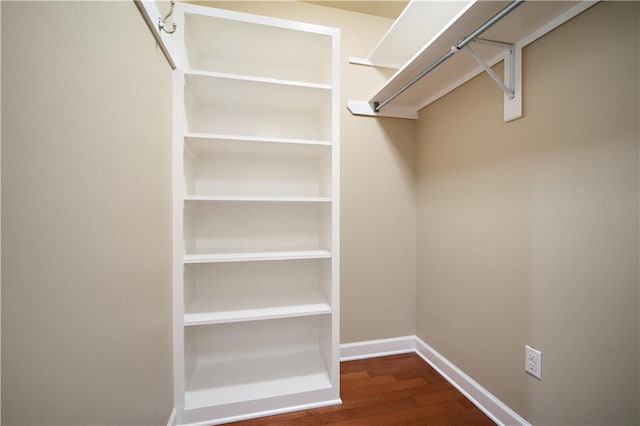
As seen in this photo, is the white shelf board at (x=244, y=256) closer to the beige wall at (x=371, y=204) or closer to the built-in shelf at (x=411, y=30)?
the beige wall at (x=371, y=204)

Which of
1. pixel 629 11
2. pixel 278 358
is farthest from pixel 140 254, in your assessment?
pixel 629 11

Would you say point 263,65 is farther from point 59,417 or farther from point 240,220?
point 59,417

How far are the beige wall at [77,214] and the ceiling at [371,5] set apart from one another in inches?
56.1

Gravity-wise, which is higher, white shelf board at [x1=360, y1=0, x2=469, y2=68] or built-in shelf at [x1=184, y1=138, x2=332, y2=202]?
white shelf board at [x1=360, y1=0, x2=469, y2=68]

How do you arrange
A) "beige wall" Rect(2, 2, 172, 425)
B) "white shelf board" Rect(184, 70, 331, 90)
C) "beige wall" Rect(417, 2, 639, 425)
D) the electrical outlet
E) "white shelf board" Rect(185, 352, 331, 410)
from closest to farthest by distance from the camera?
"beige wall" Rect(2, 2, 172, 425) < "beige wall" Rect(417, 2, 639, 425) < the electrical outlet < "white shelf board" Rect(184, 70, 331, 90) < "white shelf board" Rect(185, 352, 331, 410)

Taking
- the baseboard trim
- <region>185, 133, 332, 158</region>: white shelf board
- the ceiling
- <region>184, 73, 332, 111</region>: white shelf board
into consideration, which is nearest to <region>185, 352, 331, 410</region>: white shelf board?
the baseboard trim

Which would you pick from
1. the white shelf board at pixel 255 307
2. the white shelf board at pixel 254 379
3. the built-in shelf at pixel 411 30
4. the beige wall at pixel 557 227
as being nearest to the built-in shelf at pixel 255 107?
the built-in shelf at pixel 411 30

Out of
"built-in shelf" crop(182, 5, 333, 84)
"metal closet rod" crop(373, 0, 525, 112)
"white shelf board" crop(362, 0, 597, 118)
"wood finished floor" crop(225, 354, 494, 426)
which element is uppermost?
"built-in shelf" crop(182, 5, 333, 84)

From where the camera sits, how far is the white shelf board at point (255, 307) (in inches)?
55.4

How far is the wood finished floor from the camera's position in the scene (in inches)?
54.9

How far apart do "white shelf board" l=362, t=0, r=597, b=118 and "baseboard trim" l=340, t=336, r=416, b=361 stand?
1.84 metres

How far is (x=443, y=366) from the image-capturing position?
5.81 ft

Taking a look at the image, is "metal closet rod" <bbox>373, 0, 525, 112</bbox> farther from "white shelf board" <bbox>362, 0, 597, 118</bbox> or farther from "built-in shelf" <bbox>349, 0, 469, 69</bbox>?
"built-in shelf" <bbox>349, 0, 469, 69</bbox>

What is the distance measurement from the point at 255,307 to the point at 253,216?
57 cm
